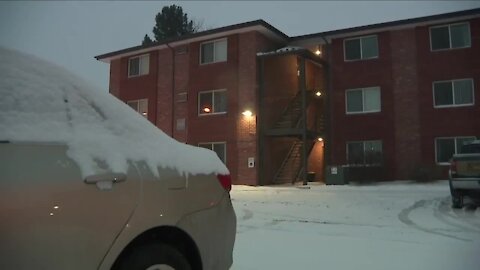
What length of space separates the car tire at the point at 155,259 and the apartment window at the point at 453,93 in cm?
2097

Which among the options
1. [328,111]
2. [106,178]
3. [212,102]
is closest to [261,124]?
[212,102]

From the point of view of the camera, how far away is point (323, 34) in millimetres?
24203

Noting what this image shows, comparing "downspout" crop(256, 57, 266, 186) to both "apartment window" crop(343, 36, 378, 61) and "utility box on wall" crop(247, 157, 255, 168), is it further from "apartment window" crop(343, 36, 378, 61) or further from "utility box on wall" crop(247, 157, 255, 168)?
"apartment window" crop(343, 36, 378, 61)

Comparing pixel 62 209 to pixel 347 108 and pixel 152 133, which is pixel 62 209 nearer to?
pixel 152 133

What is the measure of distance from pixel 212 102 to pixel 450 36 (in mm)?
11765

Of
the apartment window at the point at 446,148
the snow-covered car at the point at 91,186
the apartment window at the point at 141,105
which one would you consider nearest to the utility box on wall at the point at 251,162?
the apartment window at the point at 141,105

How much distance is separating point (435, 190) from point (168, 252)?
1511cm

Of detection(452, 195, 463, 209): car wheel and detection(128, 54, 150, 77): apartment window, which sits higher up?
detection(128, 54, 150, 77): apartment window

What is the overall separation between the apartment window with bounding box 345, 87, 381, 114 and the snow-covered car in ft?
67.9

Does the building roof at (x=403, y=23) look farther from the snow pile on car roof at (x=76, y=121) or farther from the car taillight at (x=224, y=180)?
the snow pile on car roof at (x=76, y=121)

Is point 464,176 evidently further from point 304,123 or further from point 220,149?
point 220,149

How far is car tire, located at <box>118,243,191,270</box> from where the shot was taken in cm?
302

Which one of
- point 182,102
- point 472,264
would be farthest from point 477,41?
point 472,264

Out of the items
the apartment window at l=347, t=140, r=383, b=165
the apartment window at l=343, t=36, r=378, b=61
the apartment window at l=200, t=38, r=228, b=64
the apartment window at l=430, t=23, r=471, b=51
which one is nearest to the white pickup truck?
the apartment window at l=347, t=140, r=383, b=165
